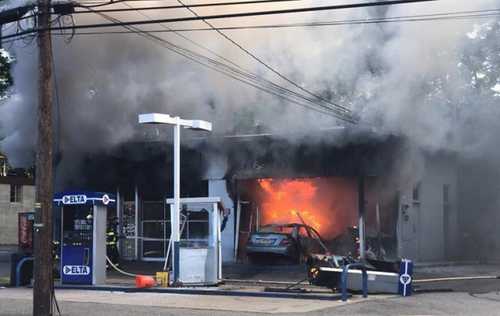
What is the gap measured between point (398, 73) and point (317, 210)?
704cm

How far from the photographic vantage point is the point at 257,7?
63.6 feet

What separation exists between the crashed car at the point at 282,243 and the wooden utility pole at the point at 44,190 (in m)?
10.1

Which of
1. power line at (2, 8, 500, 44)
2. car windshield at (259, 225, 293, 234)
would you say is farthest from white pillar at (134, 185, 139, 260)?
power line at (2, 8, 500, 44)

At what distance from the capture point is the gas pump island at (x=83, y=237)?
15.4m

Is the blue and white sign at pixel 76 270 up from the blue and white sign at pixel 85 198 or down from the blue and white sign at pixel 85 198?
down

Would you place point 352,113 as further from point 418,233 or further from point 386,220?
point 418,233

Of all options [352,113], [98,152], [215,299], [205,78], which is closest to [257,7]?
[205,78]

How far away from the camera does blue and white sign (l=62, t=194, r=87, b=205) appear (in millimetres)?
15336

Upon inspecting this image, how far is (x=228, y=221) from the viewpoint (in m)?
22.8

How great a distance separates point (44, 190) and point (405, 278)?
6687mm

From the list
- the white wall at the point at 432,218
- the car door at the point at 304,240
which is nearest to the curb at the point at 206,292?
the car door at the point at 304,240

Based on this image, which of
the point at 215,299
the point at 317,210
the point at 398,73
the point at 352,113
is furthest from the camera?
the point at 317,210

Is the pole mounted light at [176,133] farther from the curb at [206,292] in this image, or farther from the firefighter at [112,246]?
the firefighter at [112,246]

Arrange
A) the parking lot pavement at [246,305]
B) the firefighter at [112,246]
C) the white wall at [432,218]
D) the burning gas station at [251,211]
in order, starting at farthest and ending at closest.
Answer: the white wall at [432,218]
the firefighter at [112,246]
the burning gas station at [251,211]
the parking lot pavement at [246,305]
